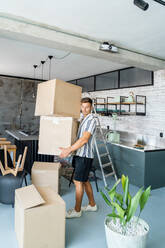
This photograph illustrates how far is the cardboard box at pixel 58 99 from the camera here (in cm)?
220

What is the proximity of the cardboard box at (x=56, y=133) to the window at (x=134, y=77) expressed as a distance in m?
3.15

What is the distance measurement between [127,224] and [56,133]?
1237 millimetres

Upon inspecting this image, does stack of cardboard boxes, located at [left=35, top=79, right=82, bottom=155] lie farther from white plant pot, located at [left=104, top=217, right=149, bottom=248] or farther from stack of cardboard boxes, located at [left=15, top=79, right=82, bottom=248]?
white plant pot, located at [left=104, top=217, right=149, bottom=248]

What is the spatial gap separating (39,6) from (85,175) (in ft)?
7.05

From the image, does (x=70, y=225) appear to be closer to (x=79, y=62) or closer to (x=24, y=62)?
(x=79, y=62)

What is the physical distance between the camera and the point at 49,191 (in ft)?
7.72

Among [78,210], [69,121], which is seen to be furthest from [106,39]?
[78,210]

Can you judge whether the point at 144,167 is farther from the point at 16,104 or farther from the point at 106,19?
the point at 16,104

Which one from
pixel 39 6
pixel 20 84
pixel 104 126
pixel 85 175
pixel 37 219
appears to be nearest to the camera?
pixel 37 219

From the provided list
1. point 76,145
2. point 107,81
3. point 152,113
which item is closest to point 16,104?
point 107,81

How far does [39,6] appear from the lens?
2381 mm

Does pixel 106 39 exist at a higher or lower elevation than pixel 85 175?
higher

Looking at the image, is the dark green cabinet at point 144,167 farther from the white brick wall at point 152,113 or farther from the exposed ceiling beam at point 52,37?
the exposed ceiling beam at point 52,37

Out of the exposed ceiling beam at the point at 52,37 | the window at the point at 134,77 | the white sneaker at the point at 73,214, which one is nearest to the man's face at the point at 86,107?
the exposed ceiling beam at the point at 52,37
